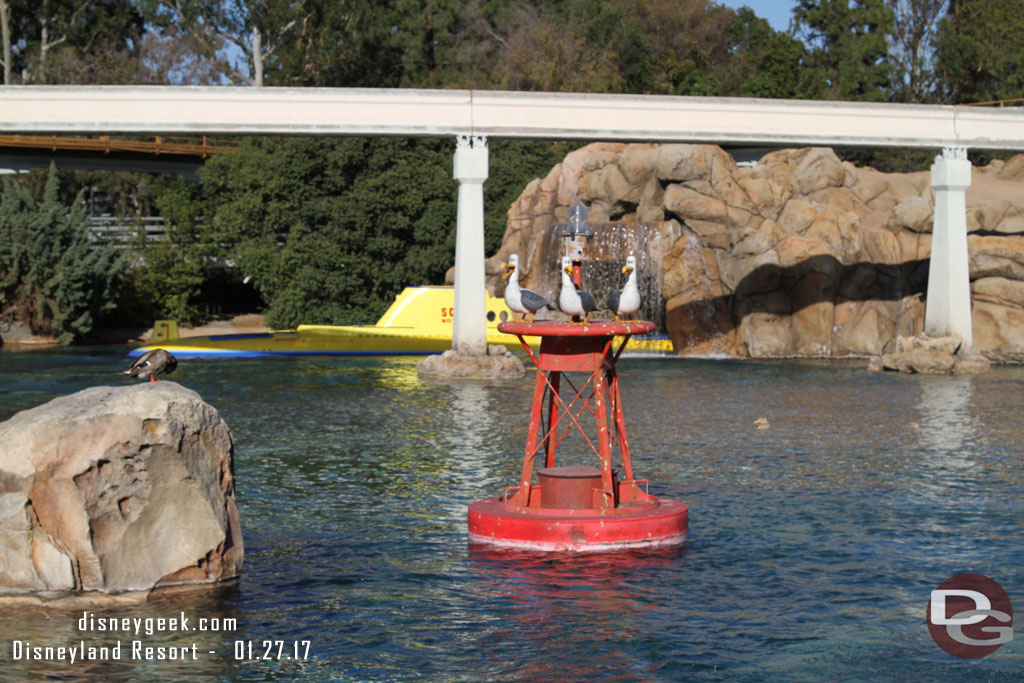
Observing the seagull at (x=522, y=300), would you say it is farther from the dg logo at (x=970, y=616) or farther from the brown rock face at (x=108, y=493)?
the dg logo at (x=970, y=616)

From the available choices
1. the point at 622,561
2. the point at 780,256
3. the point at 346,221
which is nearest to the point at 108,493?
the point at 622,561

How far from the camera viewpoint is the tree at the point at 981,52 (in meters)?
65.6

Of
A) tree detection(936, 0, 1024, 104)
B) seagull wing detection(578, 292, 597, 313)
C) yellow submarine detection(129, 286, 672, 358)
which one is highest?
tree detection(936, 0, 1024, 104)

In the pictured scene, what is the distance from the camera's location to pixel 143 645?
10828 mm

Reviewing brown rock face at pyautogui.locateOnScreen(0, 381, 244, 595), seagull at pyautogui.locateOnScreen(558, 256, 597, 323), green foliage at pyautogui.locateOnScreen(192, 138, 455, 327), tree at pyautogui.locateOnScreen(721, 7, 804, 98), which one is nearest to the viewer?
brown rock face at pyautogui.locateOnScreen(0, 381, 244, 595)

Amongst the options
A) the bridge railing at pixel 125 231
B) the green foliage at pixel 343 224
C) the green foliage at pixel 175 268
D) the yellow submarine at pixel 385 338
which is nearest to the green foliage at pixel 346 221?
the green foliage at pixel 343 224

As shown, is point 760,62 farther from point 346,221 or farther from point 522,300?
point 522,300

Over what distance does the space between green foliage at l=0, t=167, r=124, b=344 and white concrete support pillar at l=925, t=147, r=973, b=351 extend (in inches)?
1360

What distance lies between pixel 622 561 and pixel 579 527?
614mm

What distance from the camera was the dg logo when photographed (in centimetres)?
1105

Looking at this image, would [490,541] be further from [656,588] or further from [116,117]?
[116,117]

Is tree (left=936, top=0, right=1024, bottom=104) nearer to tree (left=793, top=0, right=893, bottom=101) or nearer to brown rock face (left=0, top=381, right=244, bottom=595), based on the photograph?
tree (left=793, top=0, right=893, bottom=101)

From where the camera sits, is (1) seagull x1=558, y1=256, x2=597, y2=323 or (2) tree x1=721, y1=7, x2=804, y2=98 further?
(2) tree x1=721, y1=7, x2=804, y2=98

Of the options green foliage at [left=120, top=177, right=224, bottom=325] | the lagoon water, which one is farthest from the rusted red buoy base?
green foliage at [left=120, top=177, right=224, bottom=325]
